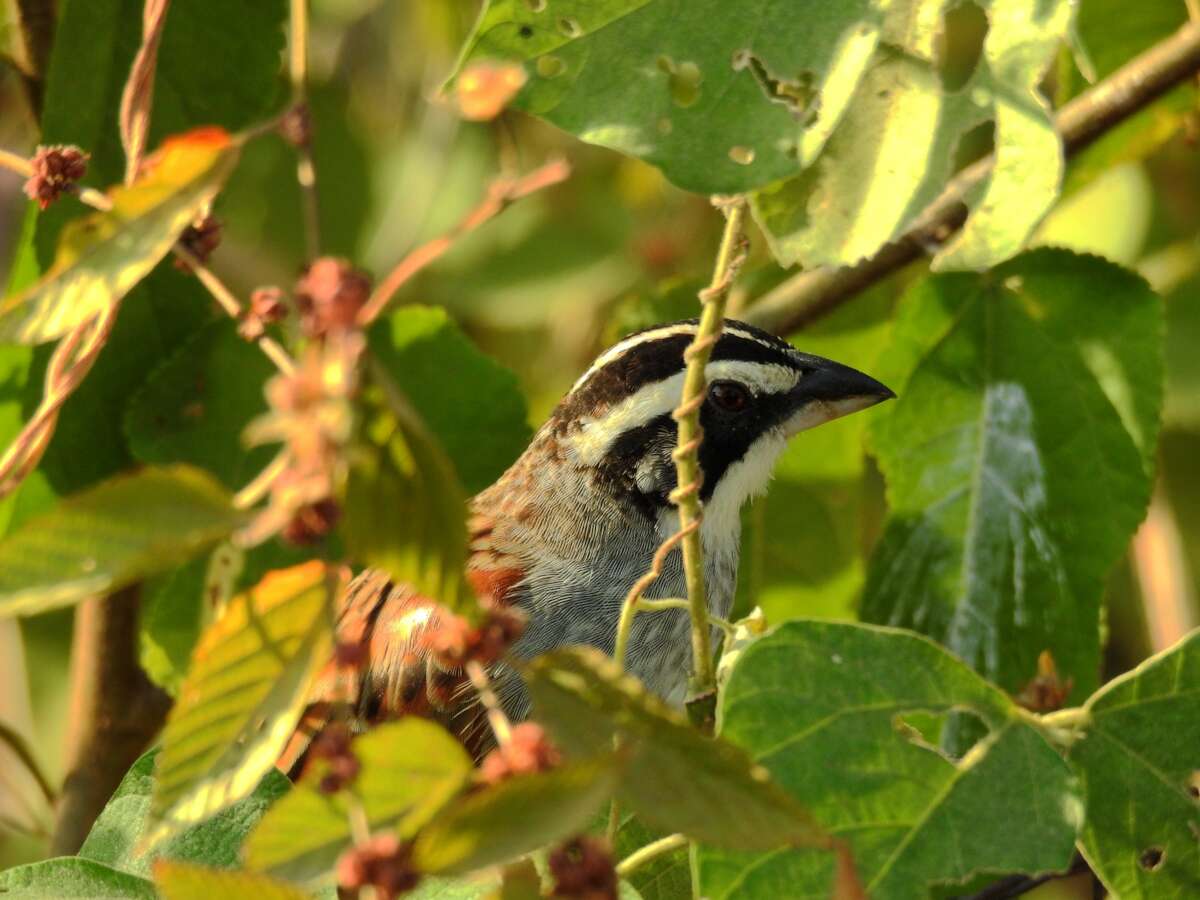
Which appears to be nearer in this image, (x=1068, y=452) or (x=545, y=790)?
(x=545, y=790)

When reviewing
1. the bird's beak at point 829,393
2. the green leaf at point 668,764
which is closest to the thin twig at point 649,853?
the green leaf at point 668,764

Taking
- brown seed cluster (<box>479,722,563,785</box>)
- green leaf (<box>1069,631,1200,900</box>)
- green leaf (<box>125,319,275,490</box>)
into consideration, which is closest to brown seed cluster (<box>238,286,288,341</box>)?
brown seed cluster (<box>479,722,563,785</box>)

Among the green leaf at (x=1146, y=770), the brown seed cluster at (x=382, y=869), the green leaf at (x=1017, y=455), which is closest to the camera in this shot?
the brown seed cluster at (x=382, y=869)

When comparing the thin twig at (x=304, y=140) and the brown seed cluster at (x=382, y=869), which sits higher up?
the thin twig at (x=304, y=140)

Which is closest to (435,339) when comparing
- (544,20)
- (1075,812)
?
(544,20)

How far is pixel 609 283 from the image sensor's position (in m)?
4.90

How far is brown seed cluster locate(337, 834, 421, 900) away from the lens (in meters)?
1.30

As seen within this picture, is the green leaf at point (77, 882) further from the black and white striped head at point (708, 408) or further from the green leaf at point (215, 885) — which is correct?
the black and white striped head at point (708, 408)

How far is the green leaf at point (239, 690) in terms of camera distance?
1.50 meters

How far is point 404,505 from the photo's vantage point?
1.51 meters

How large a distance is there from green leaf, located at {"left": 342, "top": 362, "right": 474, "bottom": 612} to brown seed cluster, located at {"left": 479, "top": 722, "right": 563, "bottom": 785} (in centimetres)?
18

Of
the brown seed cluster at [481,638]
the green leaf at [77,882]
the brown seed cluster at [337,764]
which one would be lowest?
the green leaf at [77,882]

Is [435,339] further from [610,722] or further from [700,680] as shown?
[610,722]

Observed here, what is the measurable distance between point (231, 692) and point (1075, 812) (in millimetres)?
957
